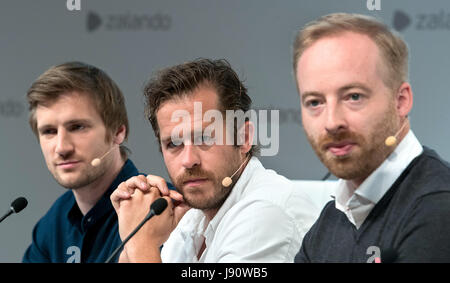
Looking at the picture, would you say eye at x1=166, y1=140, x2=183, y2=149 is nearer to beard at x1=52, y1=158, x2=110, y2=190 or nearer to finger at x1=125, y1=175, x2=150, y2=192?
finger at x1=125, y1=175, x2=150, y2=192

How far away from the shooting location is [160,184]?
1716 mm

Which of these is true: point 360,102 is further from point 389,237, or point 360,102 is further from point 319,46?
point 389,237

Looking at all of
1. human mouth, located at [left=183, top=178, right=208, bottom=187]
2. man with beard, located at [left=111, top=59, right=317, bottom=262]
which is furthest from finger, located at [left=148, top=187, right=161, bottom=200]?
human mouth, located at [left=183, top=178, right=208, bottom=187]

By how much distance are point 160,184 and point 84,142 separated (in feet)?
1.11

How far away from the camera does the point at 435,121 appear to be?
1.62 metres

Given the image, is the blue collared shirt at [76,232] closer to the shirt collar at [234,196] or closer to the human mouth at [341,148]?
the shirt collar at [234,196]

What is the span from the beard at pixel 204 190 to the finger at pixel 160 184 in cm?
4

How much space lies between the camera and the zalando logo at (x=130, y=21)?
73.1 inches

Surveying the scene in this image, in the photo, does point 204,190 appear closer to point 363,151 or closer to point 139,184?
point 139,184

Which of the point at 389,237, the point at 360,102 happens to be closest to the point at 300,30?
the point at 360,102

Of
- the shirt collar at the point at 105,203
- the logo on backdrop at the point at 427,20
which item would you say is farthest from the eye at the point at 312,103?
the shirt collar at the point at 105,203

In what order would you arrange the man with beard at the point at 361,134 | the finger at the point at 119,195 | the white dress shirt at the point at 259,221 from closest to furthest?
the man with beard at the point at 361,134
the white dress shirt at the point at 259,221
the finger at the point at 119,195

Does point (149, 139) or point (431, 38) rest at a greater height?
point (431, 38)

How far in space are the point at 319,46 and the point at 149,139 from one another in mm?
655
